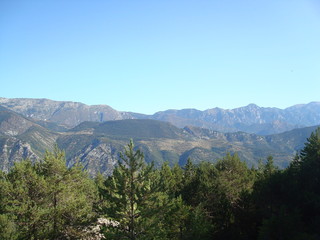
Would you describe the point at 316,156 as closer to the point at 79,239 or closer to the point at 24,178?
the point at 79,239

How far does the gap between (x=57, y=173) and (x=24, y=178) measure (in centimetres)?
340

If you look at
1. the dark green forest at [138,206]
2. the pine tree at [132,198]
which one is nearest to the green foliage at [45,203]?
the dark green forest at [138,206]

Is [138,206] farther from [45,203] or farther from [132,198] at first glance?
[45,203]

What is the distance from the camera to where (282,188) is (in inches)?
1528

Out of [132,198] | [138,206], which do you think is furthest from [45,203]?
[138,206]

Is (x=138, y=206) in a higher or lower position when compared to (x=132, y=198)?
lower

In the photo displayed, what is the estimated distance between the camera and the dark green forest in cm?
2514

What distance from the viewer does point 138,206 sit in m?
25.9

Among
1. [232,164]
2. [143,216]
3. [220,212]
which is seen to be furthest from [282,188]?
[143,216]

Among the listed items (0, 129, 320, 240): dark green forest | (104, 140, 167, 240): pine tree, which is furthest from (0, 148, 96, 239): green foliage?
(104, 140, 167, 240): pine tree

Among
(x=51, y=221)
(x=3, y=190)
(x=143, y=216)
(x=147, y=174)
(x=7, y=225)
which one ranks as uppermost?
(x=147, y=174)

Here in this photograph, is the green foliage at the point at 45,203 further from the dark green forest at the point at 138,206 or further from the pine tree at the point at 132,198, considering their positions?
the pine tree at the point at 132,198

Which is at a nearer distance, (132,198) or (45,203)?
(132,198)

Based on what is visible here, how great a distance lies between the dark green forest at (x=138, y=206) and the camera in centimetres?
2514
